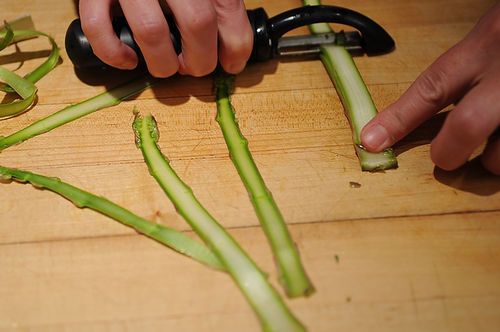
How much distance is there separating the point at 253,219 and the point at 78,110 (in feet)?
1.90

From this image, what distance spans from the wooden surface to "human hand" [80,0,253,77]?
11 centimetres

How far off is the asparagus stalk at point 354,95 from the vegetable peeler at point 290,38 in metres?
0.05

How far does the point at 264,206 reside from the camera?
115 centimetres

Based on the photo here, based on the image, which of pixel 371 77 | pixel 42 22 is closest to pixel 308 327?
pixel 371 77

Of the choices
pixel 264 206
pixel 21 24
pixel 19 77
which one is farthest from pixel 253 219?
pixel 21 24

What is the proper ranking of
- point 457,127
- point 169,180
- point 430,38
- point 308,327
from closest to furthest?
point 308,327
point 457,127
point 169,180
point 430,38

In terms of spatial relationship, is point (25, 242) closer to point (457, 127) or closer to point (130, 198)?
point (130, 198)

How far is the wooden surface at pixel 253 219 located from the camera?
1.01 metres

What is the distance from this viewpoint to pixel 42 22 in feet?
5.42

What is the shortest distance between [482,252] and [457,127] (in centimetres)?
27

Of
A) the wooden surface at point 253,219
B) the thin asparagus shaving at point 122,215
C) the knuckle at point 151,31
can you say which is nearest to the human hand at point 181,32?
the knuckle at point 151,31

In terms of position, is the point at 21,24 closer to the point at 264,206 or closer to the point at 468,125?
the point at 264,206

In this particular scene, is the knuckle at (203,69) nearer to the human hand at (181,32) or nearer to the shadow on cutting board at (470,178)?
the human hand at (181,32)

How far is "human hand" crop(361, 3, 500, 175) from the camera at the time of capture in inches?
42.7
